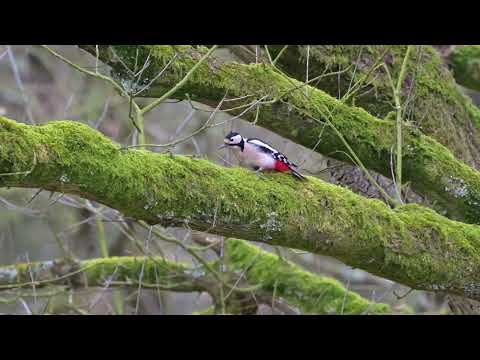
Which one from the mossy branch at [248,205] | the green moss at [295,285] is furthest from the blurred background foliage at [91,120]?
the mossy branch at [248,205]

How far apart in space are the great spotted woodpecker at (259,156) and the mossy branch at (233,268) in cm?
182

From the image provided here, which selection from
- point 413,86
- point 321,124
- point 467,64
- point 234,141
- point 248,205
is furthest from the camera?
point 467,64

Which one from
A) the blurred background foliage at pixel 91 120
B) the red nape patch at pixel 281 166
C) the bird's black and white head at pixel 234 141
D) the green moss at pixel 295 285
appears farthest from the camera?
the blurred background foliage at pixel 91 120

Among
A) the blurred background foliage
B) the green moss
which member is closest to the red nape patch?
the green moss

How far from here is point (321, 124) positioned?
17.6 ft

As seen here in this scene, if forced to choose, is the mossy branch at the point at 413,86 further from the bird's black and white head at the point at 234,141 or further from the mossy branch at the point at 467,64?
the bird's black and white head at the point at 234,141

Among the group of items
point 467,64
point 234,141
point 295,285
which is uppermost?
point 467,64

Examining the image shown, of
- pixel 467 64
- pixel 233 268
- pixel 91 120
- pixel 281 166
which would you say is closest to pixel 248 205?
pixel 281 166

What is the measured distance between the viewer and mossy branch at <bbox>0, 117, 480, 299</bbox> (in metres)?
3.42

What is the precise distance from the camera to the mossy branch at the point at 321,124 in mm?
4965

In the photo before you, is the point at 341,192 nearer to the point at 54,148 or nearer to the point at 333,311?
the point at 54,148

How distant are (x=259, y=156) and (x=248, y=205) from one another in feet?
2.66

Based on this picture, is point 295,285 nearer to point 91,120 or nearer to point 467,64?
point 467,64
